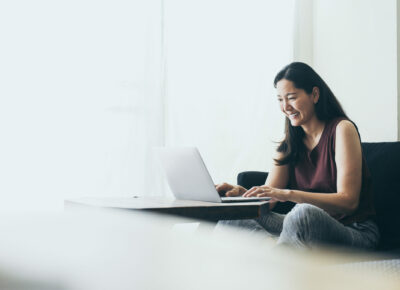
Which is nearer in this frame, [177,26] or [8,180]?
[8,180]

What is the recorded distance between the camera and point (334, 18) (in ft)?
10.5

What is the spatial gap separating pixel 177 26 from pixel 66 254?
2.29m

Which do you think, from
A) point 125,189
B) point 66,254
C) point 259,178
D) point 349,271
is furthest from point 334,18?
point 66,254

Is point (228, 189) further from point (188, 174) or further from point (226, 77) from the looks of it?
point (226, 77)

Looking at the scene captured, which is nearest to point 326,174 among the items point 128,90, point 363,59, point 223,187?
point 223,187

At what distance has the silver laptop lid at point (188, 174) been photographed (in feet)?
5.69

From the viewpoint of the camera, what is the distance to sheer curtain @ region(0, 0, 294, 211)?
2.74m

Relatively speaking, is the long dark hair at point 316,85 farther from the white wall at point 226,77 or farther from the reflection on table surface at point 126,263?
the white wall at point 226,77

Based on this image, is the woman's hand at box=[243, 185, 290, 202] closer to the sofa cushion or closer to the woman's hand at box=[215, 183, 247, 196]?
the woman's hand at box=[215, 183, 247, 196]

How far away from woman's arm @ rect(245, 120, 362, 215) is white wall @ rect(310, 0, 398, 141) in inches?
30.4

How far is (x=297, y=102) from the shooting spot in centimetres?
215

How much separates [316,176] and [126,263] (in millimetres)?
941

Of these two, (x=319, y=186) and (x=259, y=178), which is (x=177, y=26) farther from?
(x=319, y=186)

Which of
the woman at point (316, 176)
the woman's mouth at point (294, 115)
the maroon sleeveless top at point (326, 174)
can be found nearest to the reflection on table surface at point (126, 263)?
the woman at point (316, 176)
